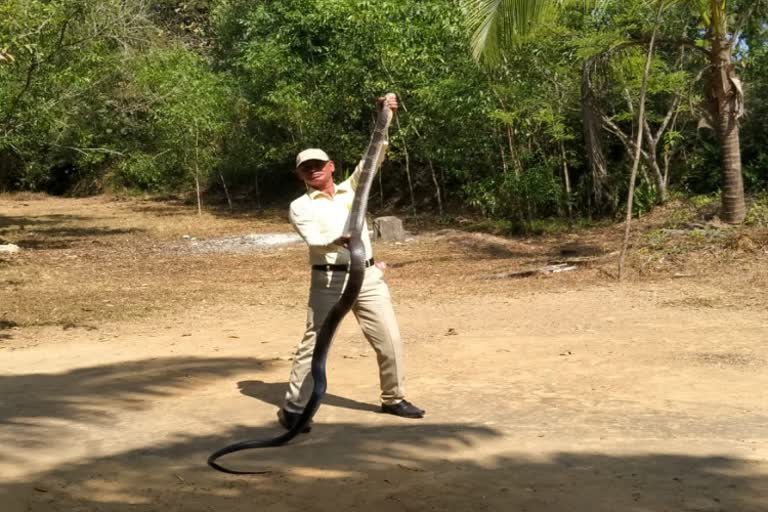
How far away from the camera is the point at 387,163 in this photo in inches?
1105

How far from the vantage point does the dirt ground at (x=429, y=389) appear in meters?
4.44

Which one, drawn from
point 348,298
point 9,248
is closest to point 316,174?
point 348,298

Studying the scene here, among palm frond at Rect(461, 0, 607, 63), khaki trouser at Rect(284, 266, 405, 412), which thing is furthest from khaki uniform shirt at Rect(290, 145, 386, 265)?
palm frond at Rect(461, 0, 607, 63)

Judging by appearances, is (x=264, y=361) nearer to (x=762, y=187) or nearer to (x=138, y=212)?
(x=762, y=187)

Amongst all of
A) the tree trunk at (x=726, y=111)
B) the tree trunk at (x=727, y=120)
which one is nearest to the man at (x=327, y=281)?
the tree trunk at (x=726, y=111)

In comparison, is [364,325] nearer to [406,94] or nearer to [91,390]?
[91,390]

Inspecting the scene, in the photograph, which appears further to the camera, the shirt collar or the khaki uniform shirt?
the shirt collar

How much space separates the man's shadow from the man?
524 millimetres

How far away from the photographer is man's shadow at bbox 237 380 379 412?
6453mm

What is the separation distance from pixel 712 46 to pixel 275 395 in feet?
31.0

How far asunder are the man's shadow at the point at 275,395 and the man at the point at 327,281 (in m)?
0.52

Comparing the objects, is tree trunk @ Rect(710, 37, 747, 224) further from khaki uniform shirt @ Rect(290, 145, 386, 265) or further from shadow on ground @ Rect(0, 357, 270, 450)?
khaki uniform shirt @ Rect(290, 145, 386, 265)

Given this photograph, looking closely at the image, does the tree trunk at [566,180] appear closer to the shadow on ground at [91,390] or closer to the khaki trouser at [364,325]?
the shadow on ground at [91,390]

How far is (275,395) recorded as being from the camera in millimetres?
6848
